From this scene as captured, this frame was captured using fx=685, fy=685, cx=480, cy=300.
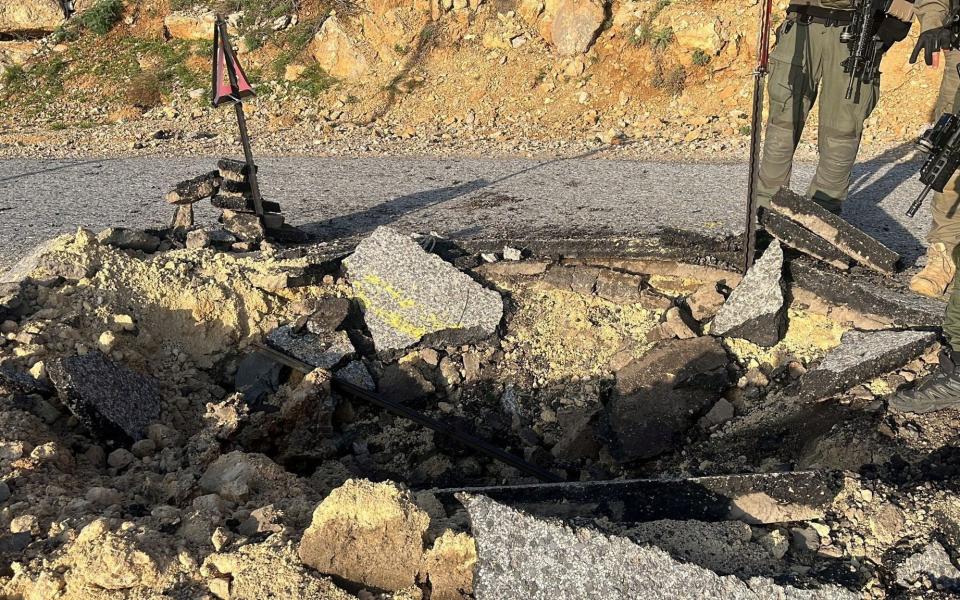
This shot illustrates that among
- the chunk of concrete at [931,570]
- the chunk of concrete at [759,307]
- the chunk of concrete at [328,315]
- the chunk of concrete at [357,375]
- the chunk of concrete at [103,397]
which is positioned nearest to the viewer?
the chunk of concrete at [931,570]

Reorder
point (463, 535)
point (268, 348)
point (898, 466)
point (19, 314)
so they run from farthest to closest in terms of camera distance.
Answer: point (268, 348)
point (19, 314)
point (898, 466)
point (463, 535)

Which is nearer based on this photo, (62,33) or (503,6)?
(503,6)

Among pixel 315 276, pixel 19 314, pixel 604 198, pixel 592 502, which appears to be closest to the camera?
pixel 592 502

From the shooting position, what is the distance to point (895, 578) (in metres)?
2.35

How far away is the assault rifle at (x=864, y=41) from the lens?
4.71 metres

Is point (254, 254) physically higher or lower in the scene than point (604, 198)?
higher

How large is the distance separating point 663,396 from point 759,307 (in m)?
0.87

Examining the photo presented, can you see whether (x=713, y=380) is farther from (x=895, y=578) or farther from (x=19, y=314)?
(x=19, y=314)

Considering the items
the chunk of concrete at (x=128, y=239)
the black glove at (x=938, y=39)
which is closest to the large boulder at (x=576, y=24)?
the black glove at (x=938, y=39)

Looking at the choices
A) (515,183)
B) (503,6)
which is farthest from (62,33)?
(515,183)

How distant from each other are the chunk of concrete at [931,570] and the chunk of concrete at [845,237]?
2584mm

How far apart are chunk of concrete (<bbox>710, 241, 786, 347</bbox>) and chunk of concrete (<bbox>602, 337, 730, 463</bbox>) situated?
0.17 m

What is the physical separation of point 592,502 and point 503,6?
9199 mm

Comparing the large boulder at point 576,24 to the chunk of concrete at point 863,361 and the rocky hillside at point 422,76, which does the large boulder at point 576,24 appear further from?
the chunk of concrete at point 863,361
